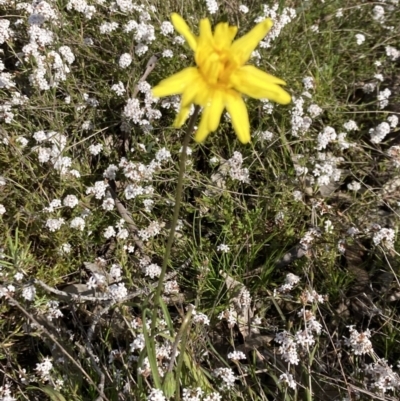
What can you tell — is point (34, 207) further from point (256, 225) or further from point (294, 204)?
point (294, 204)

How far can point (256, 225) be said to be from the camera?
2.81 meters

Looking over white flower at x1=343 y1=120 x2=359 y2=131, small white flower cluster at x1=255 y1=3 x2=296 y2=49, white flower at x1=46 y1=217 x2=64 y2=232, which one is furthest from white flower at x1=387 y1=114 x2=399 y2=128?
white flower at x1=46 y1=217 x2=64 y2=232

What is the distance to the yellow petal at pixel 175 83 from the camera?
1.29 meters

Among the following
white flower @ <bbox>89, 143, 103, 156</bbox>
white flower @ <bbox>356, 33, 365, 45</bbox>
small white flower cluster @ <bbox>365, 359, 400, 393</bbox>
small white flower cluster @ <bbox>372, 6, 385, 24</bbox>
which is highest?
small white flower cluster @ <bbox>372, 6, 385, 24</bbox>

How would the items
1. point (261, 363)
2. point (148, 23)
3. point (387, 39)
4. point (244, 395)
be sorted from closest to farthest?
point (244, 395), point (261, 363), point (148, 23), point (387, 39)

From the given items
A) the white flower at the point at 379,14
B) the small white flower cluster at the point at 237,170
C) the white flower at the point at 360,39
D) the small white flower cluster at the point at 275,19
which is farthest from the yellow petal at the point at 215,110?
the white flower at the point at 379,14

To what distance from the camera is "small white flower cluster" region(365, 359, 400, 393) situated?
2.15 metres

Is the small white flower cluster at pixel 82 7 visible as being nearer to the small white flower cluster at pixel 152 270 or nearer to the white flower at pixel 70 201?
the white flower at pixel 70 201

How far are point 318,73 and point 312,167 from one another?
69cm

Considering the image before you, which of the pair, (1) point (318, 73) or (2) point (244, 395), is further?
(1) point (318, 73)

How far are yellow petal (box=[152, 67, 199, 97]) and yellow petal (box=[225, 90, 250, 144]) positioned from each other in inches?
4.3

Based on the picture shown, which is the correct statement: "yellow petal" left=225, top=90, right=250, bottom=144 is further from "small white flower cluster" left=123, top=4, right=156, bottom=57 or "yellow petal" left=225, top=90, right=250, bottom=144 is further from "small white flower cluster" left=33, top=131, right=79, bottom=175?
"small white flower cluster" left=123, top=4, right=156, bottom=57

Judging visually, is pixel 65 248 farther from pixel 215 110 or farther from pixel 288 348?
pixel 215 110

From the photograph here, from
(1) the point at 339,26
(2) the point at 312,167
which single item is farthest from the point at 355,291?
(1) the point at 339,26
